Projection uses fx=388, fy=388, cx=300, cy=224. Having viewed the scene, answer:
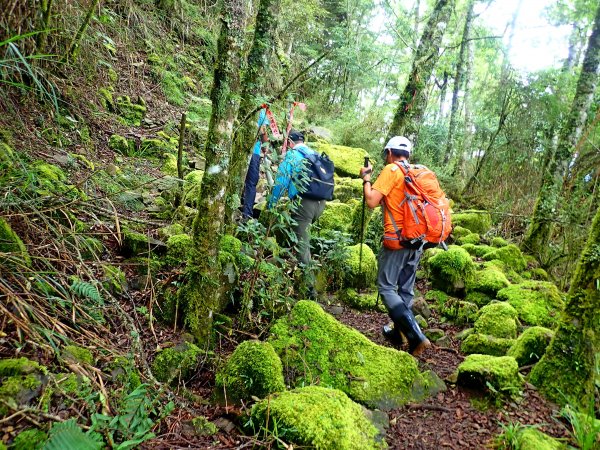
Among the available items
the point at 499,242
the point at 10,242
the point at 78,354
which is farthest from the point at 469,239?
the point at 10,242

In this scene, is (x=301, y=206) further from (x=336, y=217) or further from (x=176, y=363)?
(x=176, y=363)

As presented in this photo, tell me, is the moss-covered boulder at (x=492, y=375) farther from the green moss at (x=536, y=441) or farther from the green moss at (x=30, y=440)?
the green moss at (x=30, y=440)

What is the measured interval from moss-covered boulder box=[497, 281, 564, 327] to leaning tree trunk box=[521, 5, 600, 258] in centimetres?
204

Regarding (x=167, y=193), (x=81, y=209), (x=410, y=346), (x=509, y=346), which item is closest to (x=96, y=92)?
(x=167, y=193)

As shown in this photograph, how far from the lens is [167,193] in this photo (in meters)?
5.07

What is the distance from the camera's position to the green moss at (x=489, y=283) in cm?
593

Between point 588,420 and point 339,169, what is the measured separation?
7698 millimetres

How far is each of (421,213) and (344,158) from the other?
20.2ft

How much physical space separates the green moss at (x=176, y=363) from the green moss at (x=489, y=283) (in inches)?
179

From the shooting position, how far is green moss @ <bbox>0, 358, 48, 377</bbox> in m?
1.93

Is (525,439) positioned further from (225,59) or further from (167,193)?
(167,193)

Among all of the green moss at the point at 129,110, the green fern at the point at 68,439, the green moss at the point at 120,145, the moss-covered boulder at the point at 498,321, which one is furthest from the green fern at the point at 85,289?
the green moss at the point at 129,110

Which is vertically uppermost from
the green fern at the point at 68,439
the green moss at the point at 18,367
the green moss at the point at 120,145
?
the green moss at the point at 120,145

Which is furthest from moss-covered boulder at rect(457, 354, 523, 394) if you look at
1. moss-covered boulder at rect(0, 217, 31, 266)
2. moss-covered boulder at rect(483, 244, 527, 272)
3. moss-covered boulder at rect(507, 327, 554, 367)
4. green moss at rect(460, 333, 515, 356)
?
moss-covered boulder at rect(483, 244, 527, 272)
